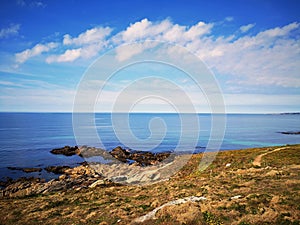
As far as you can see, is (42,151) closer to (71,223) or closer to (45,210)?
(45,210)

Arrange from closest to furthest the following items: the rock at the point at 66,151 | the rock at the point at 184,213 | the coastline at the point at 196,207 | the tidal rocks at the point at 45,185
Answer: the coastline at the point at 196,207 → the rock at the point at 184,213 → the tidal rocks at the point at 45,185 → the rock at the point at 66,151

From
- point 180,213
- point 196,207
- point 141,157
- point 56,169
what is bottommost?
point 141,157

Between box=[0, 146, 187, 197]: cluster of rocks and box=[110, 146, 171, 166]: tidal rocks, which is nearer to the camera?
box=[0, 146, 187, 197]: cluster of rocks

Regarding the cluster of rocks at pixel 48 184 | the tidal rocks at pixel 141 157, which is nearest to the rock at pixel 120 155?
the tidal rocks at pixel 141 157

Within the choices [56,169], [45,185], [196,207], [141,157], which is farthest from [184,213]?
[141,157]

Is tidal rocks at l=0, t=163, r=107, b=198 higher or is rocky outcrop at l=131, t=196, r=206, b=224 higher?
rocky outcrop at l=131, t=196, r=206, b=224

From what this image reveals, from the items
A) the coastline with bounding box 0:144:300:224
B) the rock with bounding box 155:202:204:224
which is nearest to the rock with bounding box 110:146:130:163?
the coastline with bounding box 0:144:300:224

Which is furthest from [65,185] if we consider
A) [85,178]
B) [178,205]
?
[178,205]

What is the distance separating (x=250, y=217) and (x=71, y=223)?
40.0 feet

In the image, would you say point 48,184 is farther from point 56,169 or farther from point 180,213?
point 180,213

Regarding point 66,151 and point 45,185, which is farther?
point 66,151

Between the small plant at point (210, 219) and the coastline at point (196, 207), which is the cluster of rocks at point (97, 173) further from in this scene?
the small plant at point (210, 219)

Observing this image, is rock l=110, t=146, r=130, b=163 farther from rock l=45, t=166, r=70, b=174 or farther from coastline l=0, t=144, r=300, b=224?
coastline l=0, t=144, r=300, b=224

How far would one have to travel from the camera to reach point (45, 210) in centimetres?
2003
